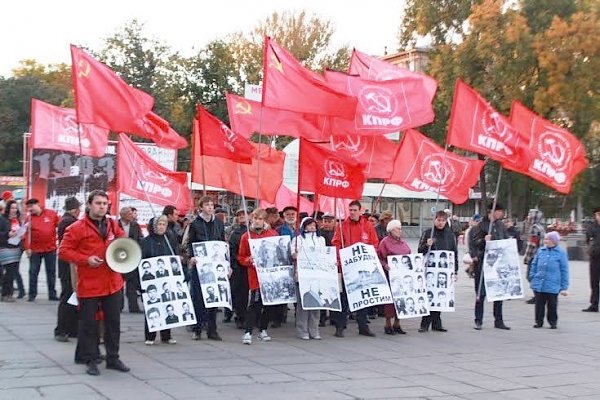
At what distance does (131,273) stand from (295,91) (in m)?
3.99

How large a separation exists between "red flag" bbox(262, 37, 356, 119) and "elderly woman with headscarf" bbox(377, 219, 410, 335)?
6.11 ft

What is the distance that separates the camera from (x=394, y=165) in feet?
45.1

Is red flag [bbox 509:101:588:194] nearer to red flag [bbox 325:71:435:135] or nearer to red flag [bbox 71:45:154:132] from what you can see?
red flag [bbox 325:71:435:135]

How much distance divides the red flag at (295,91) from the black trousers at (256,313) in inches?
108

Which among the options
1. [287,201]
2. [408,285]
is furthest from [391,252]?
[287,201]

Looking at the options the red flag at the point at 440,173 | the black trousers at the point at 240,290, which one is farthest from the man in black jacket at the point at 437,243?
the black trousers at the point at 240,290

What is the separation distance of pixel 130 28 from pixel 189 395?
1370 inches

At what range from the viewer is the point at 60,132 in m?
14.4

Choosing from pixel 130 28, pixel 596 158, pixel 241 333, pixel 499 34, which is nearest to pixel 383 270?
pixel 241 333

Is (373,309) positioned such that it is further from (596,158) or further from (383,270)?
(596,158)

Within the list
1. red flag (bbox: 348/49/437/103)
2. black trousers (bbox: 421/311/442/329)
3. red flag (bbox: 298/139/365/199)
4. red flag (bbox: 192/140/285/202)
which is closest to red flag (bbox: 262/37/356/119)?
red flag (bbox: 298/139/365/199)

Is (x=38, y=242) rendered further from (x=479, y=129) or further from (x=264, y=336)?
(x=479, y=129)

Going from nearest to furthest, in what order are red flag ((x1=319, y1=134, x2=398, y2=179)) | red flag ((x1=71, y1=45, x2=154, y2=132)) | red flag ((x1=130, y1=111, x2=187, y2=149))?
red flag ((x1=71, y1=45, x2=154, y2=132)) < red flag ((x1=130, y1=111, x2=187, y2=149)) < red flag ((x1=319, y1=134, x2=398, y2=179))

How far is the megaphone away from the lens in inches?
309
